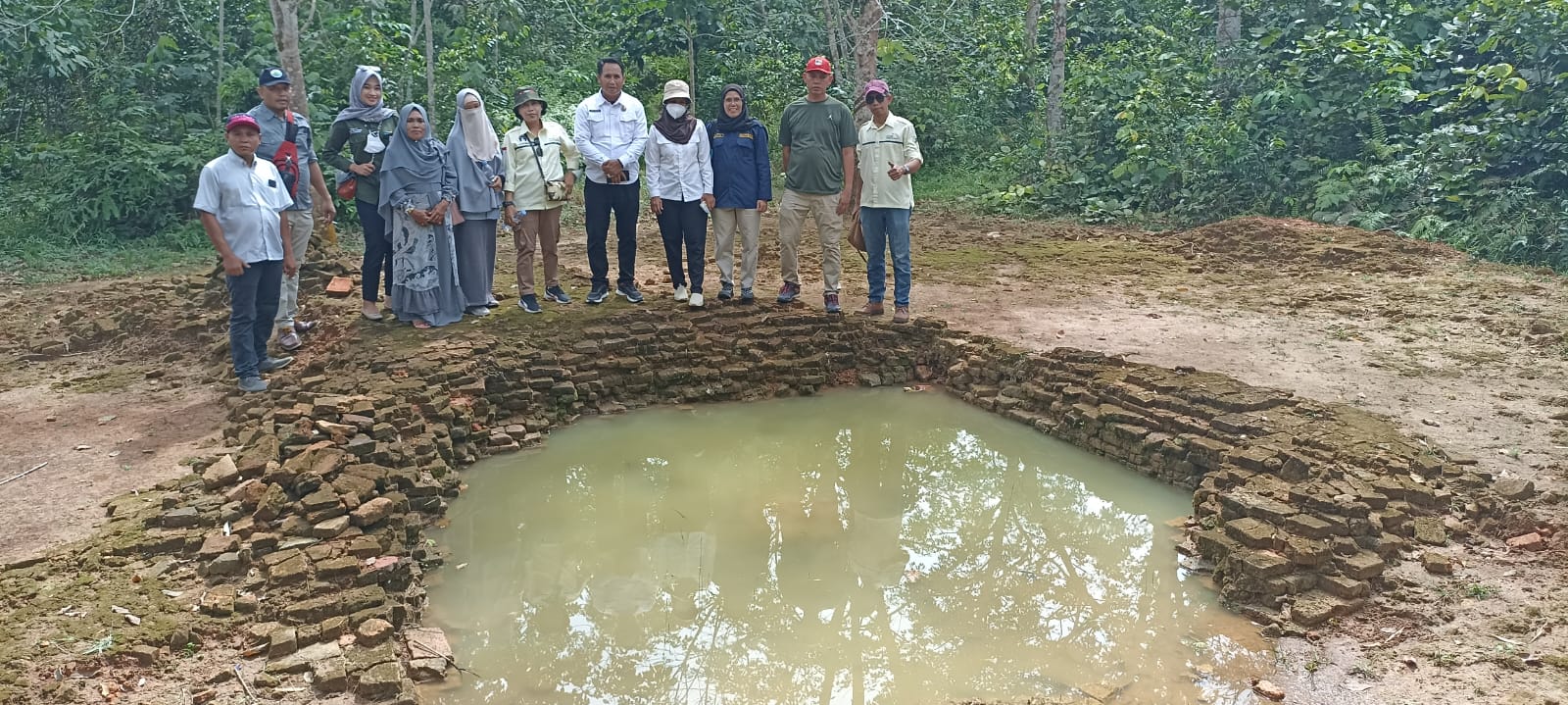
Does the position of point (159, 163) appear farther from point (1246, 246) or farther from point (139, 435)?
point (1246, 246)

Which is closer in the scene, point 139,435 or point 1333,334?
point 139,435

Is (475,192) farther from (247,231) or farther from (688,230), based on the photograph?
(247,231)

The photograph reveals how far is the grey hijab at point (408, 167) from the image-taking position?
6910 mm

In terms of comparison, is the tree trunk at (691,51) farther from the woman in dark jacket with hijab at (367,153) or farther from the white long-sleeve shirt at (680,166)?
the woman in dark jacket with hijab at (367,153)

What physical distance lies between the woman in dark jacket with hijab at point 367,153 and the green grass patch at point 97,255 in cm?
393

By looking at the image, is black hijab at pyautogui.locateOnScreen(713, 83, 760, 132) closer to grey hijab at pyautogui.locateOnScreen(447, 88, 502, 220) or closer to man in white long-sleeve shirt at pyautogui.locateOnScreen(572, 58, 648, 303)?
man in white long-sleeve shirt at pyautogui.locateOnScreen(572, 58, 648, 303)

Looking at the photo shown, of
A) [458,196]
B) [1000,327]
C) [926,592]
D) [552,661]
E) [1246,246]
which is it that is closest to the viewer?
[552,661]

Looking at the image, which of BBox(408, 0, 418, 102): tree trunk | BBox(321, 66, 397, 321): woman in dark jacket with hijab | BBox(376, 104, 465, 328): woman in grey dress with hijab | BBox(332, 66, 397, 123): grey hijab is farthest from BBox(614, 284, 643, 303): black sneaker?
BBox(408, 0, 418, 102): tree trunk

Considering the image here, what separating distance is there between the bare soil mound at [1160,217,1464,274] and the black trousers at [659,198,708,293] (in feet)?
17.0

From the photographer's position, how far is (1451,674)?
140 inches

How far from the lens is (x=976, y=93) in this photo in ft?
53.5

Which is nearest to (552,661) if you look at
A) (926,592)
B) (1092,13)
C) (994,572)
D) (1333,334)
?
(926,592)

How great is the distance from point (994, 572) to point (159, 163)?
995 cm

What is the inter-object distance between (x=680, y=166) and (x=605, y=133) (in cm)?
57
